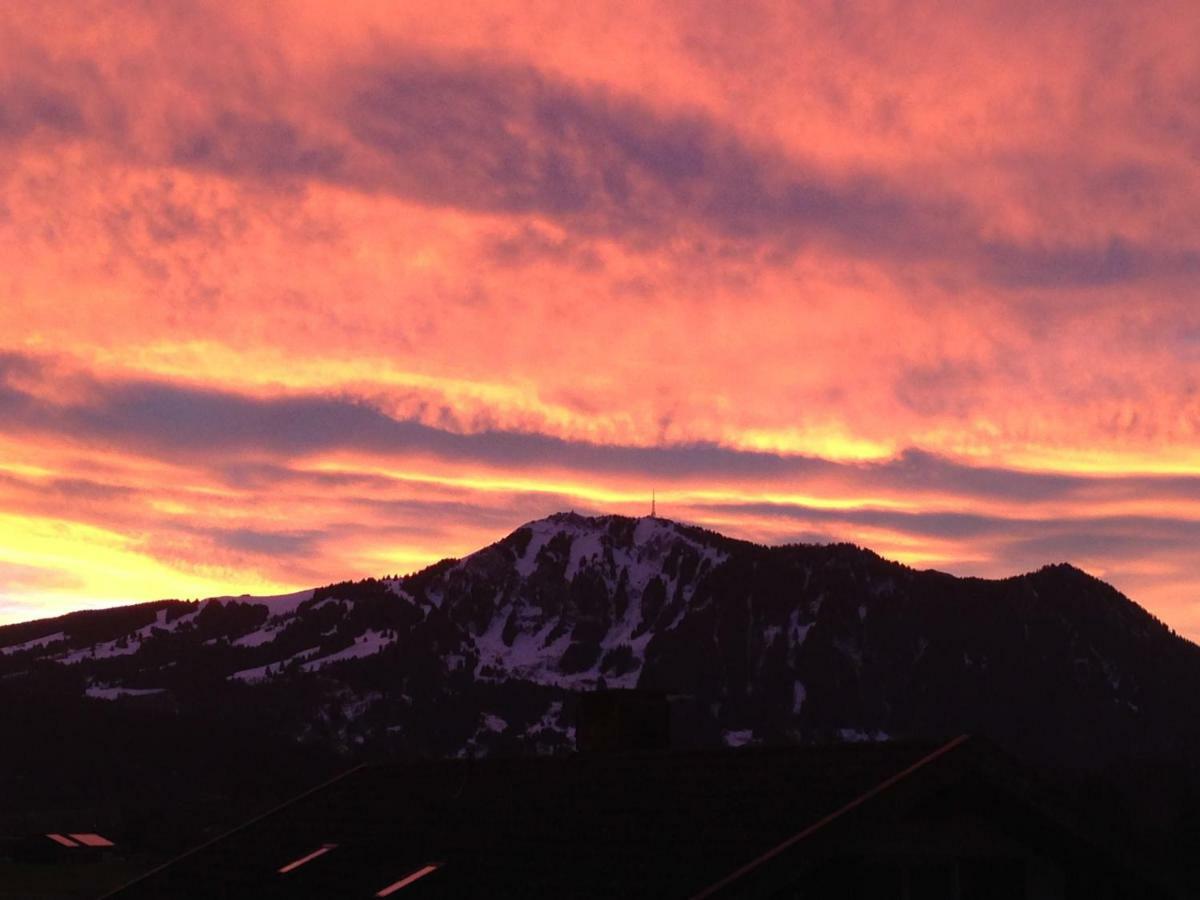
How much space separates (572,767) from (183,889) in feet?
28.8

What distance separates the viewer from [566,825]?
24656mm

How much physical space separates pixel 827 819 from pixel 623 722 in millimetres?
13035

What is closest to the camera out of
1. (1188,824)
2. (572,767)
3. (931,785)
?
(931,785)

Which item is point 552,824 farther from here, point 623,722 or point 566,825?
point 623,722

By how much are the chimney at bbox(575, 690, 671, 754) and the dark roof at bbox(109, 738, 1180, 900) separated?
3.50 metres

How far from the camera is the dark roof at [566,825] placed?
21344 mm

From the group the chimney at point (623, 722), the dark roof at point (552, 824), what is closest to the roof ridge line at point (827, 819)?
the dark roof at point (552, 824)

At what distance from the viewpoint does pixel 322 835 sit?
3017 cm

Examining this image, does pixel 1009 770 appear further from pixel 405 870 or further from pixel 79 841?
pixel 79 841

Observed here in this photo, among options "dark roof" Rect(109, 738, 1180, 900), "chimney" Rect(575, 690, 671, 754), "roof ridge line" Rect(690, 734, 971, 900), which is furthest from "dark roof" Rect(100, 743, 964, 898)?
"chimney" Rect(575, 690, 671, 754)

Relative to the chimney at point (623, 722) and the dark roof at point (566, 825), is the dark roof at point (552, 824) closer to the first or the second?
the dark roof at point (566, 825)

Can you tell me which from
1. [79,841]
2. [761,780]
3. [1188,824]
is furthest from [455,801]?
[79,841]

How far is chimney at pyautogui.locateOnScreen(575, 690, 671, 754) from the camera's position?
1293 inches

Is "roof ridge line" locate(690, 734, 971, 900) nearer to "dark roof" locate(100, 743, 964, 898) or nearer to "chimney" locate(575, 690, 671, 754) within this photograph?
"dark roof" locate(100, 743, 964, 898)
